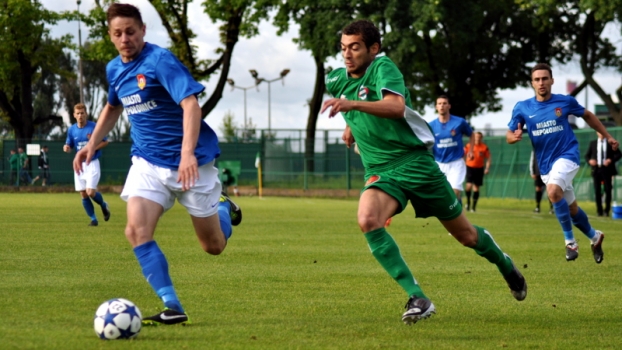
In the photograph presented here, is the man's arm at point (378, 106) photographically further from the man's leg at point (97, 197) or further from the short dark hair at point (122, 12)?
the man's leg at point (97, 197)

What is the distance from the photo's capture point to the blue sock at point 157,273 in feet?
21.0

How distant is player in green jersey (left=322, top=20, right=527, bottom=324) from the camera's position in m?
6.76

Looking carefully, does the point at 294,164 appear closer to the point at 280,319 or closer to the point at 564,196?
the point at 564,196

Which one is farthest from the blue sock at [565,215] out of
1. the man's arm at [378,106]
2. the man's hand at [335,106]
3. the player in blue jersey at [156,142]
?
the man's hand at [335,106]

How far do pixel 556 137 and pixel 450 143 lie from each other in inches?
242

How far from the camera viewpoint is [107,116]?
7309 millimetres

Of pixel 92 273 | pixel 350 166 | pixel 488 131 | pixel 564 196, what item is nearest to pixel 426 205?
pixel 92 273

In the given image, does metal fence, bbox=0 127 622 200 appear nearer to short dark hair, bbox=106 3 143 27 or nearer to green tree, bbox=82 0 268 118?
green tree, bbox=82 0 268 118

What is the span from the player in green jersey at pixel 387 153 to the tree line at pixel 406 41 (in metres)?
33.4

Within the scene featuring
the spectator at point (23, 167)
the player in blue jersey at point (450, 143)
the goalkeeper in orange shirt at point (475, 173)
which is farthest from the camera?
the spectator at point (23, 167)

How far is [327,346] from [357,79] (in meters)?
2.09

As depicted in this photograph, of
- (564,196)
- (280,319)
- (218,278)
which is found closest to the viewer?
(280,319)

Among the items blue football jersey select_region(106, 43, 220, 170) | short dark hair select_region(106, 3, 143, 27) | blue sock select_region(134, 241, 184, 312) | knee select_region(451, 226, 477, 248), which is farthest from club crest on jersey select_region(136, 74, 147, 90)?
knee select_region(451, 226, 477, 248)

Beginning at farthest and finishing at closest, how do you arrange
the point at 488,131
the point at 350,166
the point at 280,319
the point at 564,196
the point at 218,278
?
1. the point at 488,131
2. the point at 350,166
3. the point at 564,196
4. the point at 218,278
5. the point at 280,319
